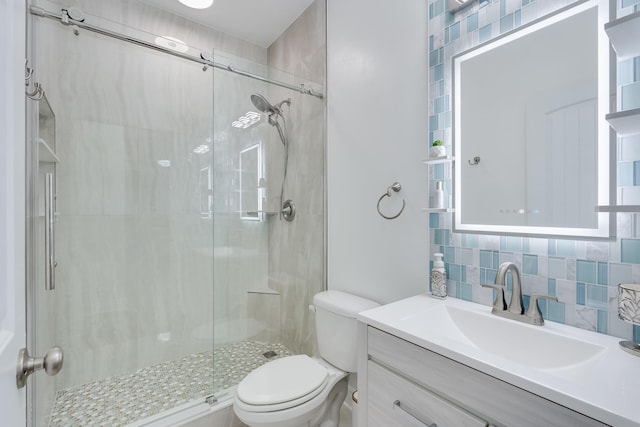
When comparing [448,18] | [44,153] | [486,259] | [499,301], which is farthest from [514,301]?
[44,153]

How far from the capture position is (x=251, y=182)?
1980mm

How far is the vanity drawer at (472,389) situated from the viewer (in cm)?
62

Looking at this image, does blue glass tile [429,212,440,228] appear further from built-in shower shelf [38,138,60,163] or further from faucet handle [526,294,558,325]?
built-in shower shelf [38,138,60,163]

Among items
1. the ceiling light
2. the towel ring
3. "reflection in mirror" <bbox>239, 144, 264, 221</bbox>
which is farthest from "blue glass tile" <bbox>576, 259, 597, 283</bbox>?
the ceiling light

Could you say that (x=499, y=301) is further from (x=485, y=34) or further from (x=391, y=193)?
(x=485, y=34)

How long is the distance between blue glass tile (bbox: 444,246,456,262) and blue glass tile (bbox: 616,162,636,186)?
559 millimetres

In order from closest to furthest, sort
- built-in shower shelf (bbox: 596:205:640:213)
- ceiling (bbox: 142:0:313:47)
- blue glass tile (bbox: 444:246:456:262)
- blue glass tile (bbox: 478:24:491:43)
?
built-in shower shelf (bbox: 596:205:640:213)
blue glass tile (bbox: 478:24:491:43)
blue glass tile (bbox: 444:246:456:262)
ceiling (bbox: 142:0:313:47)

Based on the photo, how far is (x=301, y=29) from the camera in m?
2.24

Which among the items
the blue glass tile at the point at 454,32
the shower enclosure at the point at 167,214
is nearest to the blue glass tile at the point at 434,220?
the blue glass tile at the point at 454,32

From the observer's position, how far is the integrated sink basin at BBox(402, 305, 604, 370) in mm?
847

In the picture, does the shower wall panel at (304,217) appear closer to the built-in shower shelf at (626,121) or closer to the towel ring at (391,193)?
the towel ring at (391,193)

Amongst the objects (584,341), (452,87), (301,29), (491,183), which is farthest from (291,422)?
(301,29)

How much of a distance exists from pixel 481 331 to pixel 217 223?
5.04 feet
